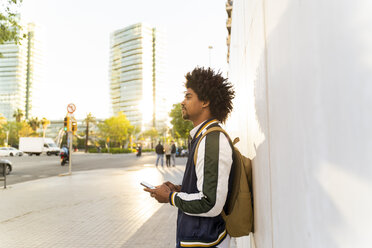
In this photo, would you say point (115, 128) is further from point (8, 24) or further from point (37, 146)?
point (8, 24)

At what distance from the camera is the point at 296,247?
919 mm

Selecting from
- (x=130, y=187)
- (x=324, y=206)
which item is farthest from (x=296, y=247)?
(x=130, y=187)

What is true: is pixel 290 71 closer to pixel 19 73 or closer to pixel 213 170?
pixel 213 170

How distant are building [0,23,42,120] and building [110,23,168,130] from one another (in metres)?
36.4

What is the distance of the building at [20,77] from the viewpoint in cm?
12238

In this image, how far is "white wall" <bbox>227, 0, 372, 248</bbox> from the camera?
0.51 metres

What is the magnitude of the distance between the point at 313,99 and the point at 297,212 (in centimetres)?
38

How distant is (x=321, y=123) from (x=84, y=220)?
5.84m

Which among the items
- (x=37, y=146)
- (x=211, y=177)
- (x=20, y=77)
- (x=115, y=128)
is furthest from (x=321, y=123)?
(x=20, y=77)

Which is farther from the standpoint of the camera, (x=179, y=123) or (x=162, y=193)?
(x=179, y=123)

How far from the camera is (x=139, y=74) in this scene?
139 meters

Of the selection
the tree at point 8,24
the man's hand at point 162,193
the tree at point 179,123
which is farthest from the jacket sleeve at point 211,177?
the tree at point 179,123

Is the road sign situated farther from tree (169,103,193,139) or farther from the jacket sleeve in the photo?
tree (169,103,193,139)

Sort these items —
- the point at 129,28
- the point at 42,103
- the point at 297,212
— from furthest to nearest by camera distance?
the point at 129,28 → the point at 42,103 → the point at 297,212
